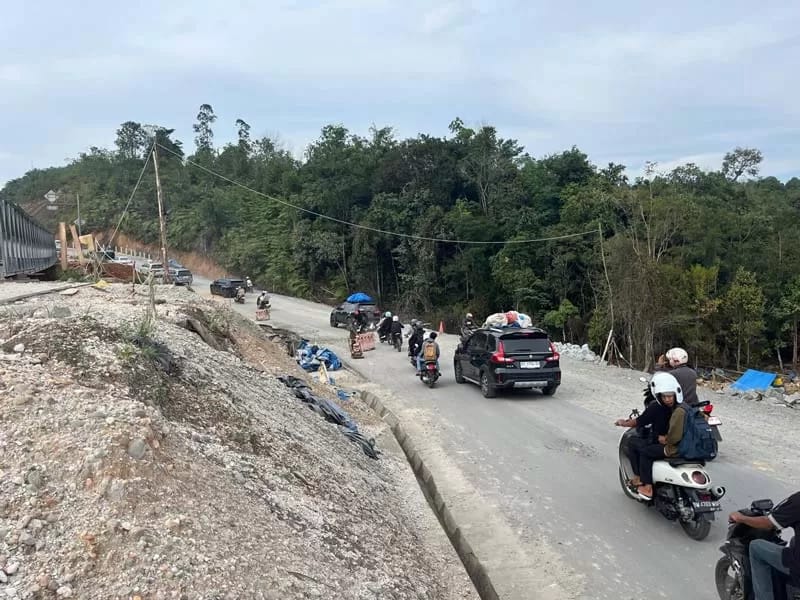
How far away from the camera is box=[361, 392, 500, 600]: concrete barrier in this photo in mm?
5785

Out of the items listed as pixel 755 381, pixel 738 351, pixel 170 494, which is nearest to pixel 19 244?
pixel 170 494

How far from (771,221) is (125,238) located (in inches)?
3075

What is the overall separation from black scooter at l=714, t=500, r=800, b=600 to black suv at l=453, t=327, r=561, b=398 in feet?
29.5

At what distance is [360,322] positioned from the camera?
93.9ft

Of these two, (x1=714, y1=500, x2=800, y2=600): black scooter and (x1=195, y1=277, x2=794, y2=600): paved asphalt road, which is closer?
(x1=714, y1=500, x2=800, y2=600): black scooter

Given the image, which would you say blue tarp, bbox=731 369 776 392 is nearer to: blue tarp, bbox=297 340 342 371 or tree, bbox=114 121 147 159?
blue tarp, bbox=297 340 342 371

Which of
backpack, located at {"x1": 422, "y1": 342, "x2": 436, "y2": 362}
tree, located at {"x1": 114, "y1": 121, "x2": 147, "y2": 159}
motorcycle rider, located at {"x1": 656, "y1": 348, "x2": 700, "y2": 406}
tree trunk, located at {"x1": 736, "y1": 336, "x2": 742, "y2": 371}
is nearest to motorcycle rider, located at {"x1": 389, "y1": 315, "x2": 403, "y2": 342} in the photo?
backpack, located at {"x1": 422, "y1": 342, "x2": 436, "y2": 362}

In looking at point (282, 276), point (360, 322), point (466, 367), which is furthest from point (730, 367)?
point (282, 276)

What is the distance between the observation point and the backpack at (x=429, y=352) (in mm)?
16219

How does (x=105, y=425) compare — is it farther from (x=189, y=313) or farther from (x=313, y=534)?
A: (x=189, y=313)

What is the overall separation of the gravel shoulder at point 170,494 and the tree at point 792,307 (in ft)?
103

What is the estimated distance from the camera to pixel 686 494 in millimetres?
6406

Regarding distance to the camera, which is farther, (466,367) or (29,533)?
(466,367)

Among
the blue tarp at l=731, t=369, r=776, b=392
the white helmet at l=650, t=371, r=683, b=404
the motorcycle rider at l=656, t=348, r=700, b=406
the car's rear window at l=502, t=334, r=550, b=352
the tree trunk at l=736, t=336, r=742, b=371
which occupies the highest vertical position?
the white helmet at l=650, t=371, r=683, b=404
